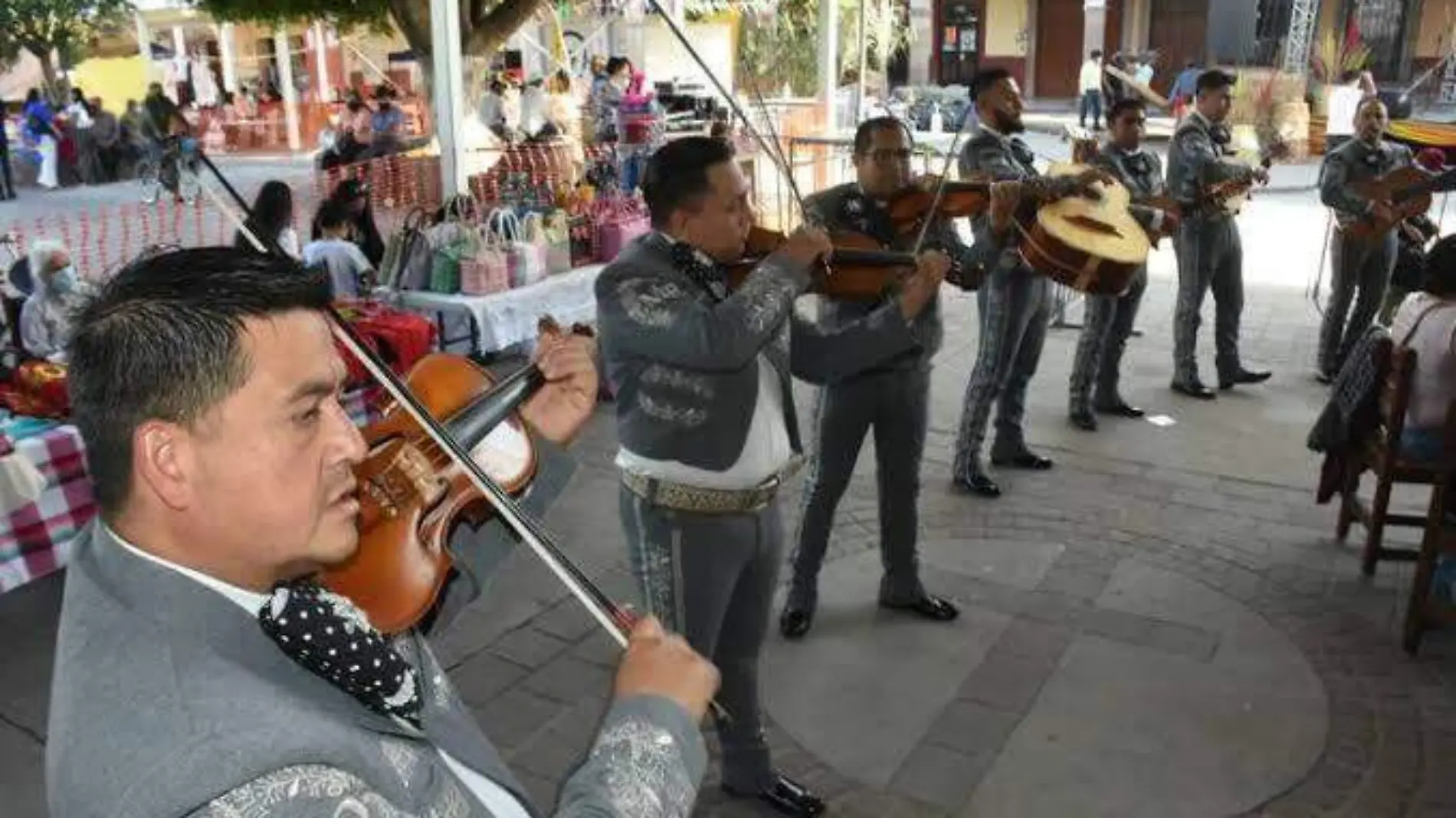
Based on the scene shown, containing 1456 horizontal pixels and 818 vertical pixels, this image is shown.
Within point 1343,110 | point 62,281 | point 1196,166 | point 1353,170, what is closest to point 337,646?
point 62,281

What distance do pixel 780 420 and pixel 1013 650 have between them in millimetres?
1581

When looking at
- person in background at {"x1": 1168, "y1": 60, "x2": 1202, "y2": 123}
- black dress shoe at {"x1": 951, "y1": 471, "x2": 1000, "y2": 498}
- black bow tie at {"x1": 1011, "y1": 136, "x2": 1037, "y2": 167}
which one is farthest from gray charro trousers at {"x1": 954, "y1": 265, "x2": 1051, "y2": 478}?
person in background at {"x1": 1168, "y1": 60, "x2": 1202, "y2": 123}

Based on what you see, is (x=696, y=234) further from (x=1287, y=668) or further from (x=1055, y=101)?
(x=1055, y=101)

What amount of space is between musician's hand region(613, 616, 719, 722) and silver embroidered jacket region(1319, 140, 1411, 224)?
21.1 ft

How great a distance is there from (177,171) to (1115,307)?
4.82 metres

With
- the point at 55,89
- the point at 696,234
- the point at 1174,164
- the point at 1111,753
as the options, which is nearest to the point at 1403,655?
the point at 1111,753

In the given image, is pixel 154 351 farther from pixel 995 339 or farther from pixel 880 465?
pixel 995 339

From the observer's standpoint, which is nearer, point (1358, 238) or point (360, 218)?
point (1358, 238)

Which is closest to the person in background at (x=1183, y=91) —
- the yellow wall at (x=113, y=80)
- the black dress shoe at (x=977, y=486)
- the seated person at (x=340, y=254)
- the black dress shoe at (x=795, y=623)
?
the black dress shoe at (x=977, y=486)

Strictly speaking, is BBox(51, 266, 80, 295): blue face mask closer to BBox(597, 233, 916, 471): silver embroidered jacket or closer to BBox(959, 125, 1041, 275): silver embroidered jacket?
BBox(597, 233, 916, 471): silver embroidered jacket

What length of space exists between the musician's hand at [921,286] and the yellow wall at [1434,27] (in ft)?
80.6

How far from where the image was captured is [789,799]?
304 cm

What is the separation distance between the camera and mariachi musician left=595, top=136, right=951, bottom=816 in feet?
8.30

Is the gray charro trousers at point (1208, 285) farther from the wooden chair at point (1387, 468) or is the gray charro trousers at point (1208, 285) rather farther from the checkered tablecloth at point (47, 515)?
the checkered tablecloth at point (47, 515)
